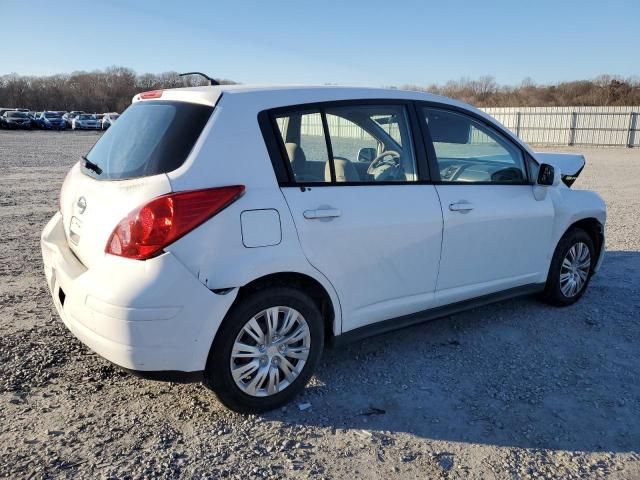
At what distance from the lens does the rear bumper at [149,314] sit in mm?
2682

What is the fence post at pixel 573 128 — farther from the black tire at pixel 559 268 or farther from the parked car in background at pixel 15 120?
the parked car in background at pixel 15 120

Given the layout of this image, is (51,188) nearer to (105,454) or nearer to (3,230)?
(3,230)

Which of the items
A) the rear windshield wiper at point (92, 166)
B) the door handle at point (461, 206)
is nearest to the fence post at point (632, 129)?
the door handle at point (461, 206)

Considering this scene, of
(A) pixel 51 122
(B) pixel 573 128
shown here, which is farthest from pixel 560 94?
(A) pixel 51 122

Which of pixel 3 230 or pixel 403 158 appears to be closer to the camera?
pixel 403 158

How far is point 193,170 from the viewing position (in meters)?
2.82

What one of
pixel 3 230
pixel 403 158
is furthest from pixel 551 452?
pixel 3 230

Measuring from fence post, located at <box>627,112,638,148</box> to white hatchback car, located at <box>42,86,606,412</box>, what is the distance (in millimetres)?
36808

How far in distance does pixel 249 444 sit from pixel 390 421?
2.69ft

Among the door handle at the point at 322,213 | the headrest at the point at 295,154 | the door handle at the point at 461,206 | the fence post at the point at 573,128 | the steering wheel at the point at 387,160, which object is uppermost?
the headrest at the point at 295,154

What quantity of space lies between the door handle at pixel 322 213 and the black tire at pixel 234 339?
431 mm

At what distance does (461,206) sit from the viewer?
385 centimetres

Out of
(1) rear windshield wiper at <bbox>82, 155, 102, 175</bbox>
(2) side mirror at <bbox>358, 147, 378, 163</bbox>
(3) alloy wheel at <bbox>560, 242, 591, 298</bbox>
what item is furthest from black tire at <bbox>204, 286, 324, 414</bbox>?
(3) alloy wheel at <bbox>560, 242, 591, 298</bbox>

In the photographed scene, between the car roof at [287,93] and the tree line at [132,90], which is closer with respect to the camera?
the car roof at [287,93]
